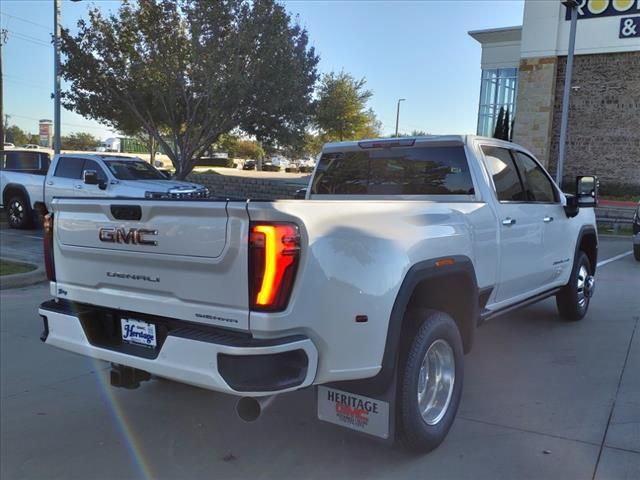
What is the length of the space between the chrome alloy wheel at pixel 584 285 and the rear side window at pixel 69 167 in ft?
33.4

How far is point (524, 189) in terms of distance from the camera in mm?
5070

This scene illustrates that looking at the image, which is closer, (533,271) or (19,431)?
(19,431)

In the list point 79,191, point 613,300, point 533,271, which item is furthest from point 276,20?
point 533,271

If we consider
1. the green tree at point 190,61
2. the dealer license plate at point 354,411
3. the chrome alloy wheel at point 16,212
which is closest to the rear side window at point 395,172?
the dealer license plate at point 354,411

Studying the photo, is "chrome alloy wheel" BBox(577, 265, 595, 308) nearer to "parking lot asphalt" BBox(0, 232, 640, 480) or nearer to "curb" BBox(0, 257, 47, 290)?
"parking lot asphalt" BBox(0, 232, 640, 480)

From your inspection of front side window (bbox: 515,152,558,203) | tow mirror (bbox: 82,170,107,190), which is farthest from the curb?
front side window (bbox: 515,152,558,203)

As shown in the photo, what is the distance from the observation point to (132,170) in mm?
12500

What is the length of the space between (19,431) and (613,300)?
23.2 feet

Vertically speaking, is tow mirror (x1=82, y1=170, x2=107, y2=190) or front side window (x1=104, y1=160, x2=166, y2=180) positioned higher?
front side window (x1=104, y1=160, x2=166, y2=180)

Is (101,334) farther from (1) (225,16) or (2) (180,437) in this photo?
(1) (225,16)

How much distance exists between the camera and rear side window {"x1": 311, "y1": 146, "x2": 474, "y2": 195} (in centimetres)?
457

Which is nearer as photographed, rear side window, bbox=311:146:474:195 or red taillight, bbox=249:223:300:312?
red taillight, bbox=249:223:300:312

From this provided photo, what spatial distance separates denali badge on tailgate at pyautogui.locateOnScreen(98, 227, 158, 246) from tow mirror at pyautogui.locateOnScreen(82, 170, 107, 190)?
8907 mm

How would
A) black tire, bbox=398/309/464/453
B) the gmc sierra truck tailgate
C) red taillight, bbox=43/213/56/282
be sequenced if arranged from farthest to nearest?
red taillight, bbox=43/213/56/282 < black tire, bbox=398/309/464/453 < the gmc sierra truck tailgate
